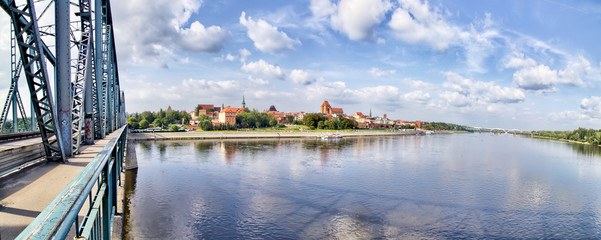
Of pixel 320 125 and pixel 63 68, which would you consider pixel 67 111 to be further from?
pixel 320 125

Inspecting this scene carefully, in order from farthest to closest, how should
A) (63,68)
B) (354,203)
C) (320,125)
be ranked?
(320,125)
(354,203)
(63,68)

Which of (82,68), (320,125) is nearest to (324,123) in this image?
(320,125)

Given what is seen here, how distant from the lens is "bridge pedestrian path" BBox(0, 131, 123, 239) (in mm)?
3668

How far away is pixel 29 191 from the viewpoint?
4711mm

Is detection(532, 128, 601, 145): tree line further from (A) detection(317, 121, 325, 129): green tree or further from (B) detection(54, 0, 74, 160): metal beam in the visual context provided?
(B) detection(54, 0, 74, 160): metal beam

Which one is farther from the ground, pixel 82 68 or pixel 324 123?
pixel 82 68

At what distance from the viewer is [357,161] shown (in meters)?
29.5

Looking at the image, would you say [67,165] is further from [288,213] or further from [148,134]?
[148,134]

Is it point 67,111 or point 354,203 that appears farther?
point 354,203

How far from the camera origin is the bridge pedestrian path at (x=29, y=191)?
367 centimetres

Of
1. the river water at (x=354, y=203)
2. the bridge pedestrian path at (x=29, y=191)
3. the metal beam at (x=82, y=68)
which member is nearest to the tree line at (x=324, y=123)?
the river water at (x=354, y=203)

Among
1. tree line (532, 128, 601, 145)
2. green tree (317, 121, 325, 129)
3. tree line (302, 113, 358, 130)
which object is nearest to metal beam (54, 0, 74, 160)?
green tree (317, 121, 325, 129)

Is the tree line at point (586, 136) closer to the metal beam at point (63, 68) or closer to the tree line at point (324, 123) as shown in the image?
the tree line at point (324, 123)

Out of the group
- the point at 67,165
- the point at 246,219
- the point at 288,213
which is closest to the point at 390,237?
the point at 288,213
